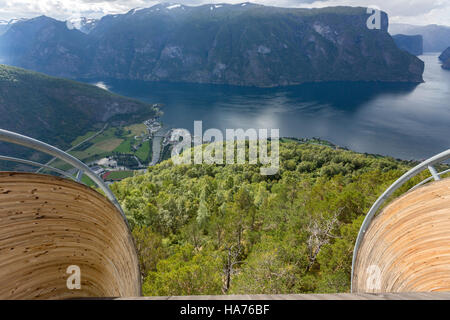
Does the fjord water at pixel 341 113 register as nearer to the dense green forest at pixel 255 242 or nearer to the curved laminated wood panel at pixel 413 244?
the dense green forest at pixel 255 242

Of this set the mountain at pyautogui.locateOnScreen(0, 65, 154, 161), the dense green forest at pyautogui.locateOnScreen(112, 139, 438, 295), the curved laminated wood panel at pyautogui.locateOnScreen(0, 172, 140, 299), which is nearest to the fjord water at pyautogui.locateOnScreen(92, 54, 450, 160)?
the mountain at pyautogui.locateOnScreen(0, 65, 154, 161)

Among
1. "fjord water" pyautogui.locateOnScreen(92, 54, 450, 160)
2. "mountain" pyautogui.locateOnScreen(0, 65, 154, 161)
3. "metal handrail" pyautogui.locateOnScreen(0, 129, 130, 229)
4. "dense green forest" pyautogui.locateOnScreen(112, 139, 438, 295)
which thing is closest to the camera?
"metal handrail" pyautogui.locateOnScreen(0, 129, 130, 229)

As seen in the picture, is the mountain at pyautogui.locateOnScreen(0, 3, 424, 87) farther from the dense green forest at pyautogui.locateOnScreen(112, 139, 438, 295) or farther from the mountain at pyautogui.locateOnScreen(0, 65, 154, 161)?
the dense green forest at pyautogui.locateOnScreen(112, 139, 438, 295)

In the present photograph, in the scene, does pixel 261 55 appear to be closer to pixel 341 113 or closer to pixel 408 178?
pixel 341 113

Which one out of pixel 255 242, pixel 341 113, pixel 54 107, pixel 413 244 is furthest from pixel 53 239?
pixel 54 107

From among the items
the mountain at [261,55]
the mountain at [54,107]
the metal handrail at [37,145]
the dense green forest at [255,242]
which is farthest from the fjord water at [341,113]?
the metal handrail at [37,145]
